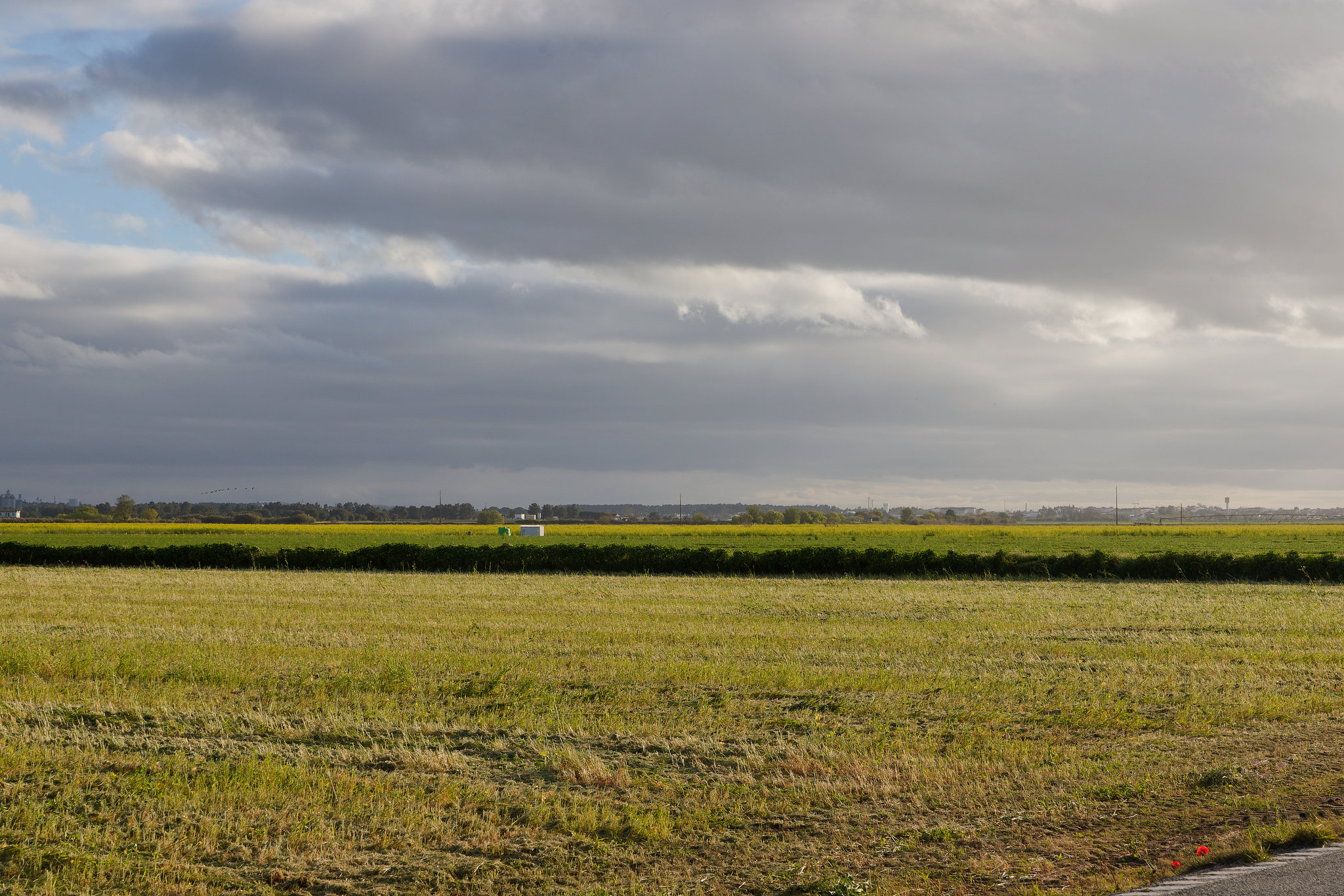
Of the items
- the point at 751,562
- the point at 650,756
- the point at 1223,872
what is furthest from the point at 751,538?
the point at 1223,872

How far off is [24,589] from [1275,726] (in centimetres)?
3576

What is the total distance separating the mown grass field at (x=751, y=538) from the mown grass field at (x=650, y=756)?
3078cm

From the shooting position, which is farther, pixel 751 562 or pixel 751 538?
pixel 751 538

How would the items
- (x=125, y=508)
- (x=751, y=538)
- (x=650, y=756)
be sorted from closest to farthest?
(x=650, y=756) < (x=751, y=538) < (x=125, y=508)

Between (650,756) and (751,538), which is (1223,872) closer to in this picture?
(650,756)

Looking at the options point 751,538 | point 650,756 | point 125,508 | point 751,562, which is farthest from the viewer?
point 125,508

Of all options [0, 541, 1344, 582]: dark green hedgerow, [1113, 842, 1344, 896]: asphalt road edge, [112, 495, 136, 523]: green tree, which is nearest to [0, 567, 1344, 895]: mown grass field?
[1113, 842, 1344, 896]: asphalt road edge

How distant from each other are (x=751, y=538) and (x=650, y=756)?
69.8m

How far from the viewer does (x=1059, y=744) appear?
12.1 meters

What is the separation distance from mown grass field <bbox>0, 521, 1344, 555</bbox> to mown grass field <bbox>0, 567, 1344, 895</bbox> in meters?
30.8

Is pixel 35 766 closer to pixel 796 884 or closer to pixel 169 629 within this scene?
pixel 796 884

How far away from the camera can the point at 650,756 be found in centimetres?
1124

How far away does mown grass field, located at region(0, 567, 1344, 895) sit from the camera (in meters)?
7.93

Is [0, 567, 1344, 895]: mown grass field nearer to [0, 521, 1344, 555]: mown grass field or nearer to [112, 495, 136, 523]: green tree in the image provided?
[0, 521, 1344, 555]: mown grass field
